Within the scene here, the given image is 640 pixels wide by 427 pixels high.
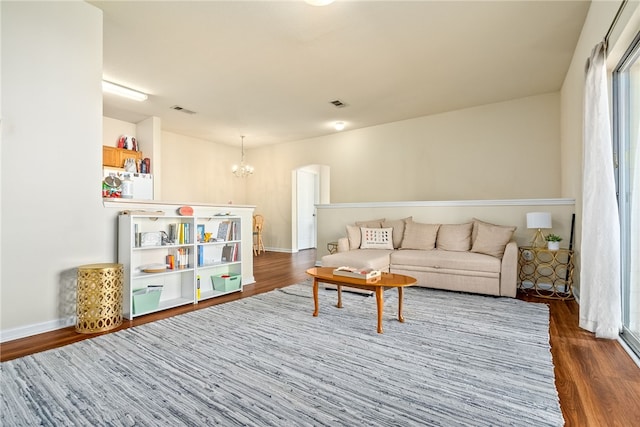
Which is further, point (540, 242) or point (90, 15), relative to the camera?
point (540, 242)

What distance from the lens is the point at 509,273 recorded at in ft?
11.7

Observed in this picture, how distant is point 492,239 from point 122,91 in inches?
217

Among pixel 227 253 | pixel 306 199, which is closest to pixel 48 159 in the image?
pixel 227 253

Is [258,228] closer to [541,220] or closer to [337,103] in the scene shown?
[337,103]

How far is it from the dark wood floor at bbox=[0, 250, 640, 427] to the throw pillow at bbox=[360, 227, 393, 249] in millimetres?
2054

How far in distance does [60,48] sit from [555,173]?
20.8 ft

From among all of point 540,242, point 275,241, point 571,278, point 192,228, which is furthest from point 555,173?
point 275,241

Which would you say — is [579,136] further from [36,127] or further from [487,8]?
[36,127]

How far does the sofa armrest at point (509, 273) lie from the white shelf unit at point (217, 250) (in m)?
3.14

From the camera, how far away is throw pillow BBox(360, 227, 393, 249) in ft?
15.1

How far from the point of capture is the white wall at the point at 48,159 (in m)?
2.39

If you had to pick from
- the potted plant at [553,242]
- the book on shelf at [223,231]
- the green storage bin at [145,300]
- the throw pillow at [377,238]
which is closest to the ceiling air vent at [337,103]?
the throw pillow at [377,238]

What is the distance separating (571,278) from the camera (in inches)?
145

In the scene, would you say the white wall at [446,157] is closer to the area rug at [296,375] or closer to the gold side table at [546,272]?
the gold side table at [546,272]
